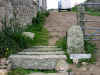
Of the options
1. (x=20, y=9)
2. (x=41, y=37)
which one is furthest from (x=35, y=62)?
(x=20, y=9)

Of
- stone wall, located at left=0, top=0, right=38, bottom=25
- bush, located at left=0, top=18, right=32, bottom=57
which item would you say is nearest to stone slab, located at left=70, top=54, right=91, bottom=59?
bush, located at left=0, top=18, right=32, bottom=57

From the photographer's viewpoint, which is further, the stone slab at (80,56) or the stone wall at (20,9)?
the stone wall at (20,9)

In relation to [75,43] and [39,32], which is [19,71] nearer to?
[75,43]

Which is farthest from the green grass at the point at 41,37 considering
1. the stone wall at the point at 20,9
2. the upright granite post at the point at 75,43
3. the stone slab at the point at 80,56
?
the stone slab at the point at 80,56

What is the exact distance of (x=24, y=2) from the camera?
9461mm

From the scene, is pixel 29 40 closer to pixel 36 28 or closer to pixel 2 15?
pixel 2 15

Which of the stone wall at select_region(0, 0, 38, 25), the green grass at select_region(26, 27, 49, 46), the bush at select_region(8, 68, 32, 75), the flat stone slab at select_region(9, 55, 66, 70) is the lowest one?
the bush at select_region(8, 68, 32, 75)

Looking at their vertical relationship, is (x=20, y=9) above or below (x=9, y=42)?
above

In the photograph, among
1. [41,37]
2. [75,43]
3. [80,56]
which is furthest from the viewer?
[41,37]

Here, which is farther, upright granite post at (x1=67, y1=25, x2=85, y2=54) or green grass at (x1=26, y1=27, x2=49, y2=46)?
green grass at (x1=26, y1=27, x2=49, y2=46)

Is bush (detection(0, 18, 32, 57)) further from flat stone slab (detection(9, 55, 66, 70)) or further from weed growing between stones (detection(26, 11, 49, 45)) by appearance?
weed growing between stones (detection(26, 11, 49, 45))

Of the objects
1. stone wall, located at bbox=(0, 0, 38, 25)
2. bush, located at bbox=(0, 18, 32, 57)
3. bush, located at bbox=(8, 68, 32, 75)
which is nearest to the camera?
bush, located at bbox=(8, 68, 32, 75)

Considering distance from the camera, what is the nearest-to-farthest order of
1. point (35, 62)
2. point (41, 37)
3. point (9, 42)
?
point (35, 62)
point (9, 42)
point (41, 37)

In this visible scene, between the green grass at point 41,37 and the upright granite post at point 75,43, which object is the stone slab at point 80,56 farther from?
the green grass at point 41,37
